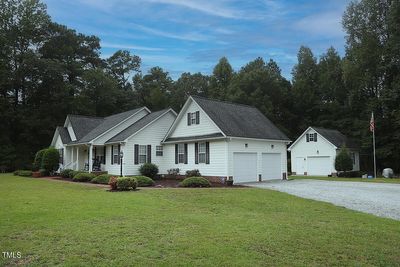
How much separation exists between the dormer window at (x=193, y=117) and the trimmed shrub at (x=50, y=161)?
45.9 ft

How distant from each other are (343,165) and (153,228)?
32.6 metres

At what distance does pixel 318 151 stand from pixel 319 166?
66.2 inches

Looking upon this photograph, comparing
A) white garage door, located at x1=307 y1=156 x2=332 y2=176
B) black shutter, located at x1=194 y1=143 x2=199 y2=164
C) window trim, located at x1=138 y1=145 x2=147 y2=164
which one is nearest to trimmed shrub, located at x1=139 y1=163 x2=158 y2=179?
window trim, located at x1=138 y1=145 x2=147 y2=164

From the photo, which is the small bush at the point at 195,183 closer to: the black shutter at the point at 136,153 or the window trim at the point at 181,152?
the window trim at the point at 181,152

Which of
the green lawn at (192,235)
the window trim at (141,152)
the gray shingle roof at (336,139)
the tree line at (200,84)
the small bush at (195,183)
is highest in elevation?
the tree line at (200,84)

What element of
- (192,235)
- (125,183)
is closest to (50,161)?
(125,183)

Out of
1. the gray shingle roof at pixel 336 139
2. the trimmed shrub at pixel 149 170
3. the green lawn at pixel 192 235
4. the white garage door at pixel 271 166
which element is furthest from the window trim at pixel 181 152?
the gray shingle roof at pixel 336 139

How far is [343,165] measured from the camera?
37312 mm

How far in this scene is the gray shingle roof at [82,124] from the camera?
35.2 metres

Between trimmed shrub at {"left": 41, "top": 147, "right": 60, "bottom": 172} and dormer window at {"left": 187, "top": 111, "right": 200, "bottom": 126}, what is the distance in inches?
551

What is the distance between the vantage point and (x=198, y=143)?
26.7 m

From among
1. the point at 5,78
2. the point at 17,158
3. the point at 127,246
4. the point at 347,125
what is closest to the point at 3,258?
the point at 127,246

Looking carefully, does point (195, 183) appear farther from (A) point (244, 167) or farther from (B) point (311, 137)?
(B) point (311, 137)

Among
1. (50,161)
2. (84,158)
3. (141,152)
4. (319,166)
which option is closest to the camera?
(141,152)
